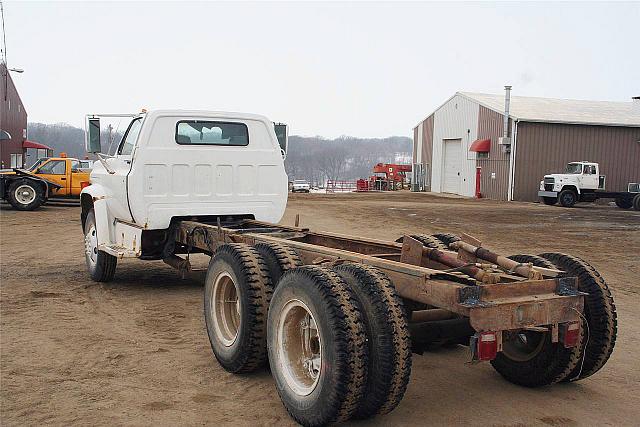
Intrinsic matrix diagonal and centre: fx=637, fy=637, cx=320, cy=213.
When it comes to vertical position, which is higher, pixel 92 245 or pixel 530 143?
pixel 530 143

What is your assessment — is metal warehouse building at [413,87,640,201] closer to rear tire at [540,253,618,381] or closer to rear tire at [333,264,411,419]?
rear tire at [540,253,618,381]

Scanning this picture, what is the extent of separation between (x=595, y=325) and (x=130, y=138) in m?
5.77

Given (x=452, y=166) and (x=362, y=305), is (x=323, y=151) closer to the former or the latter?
(x=452, y=166)

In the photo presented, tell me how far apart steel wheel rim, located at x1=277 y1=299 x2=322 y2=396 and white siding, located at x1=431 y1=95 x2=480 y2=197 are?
1330 inches

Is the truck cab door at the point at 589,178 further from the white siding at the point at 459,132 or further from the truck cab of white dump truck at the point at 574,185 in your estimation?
the white siding at the point at 459,132

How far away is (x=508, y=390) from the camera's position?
15.3ft

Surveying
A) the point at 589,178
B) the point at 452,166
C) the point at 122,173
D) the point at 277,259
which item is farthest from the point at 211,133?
the point at 452,166

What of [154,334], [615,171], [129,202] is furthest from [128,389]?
[615,171]

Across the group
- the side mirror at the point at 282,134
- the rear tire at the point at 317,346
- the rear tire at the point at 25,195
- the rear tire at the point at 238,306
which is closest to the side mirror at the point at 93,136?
the side mirror at the point at 282,134

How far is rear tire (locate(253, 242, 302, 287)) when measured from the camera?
4.81 metres

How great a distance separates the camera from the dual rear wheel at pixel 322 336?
11.8ft

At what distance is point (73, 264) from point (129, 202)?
11.7 ft

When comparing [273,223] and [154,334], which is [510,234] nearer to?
[273,223]

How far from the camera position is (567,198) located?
29.2m
